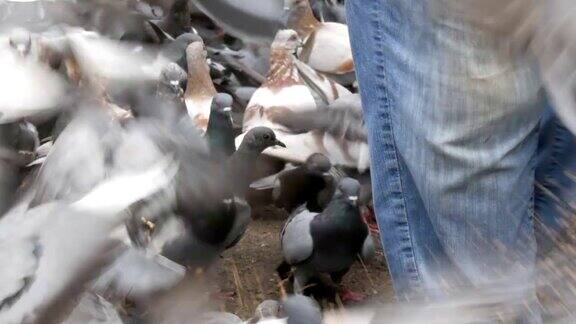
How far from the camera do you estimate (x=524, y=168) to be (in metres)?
2.07

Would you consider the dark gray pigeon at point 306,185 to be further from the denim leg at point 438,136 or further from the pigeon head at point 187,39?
the denim leg at point 438,136

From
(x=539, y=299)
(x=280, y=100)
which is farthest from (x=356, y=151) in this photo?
(x=539, y=299)

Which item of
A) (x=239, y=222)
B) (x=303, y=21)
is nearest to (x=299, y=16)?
(x=303, y=21)

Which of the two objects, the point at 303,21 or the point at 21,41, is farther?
the point at 303,21

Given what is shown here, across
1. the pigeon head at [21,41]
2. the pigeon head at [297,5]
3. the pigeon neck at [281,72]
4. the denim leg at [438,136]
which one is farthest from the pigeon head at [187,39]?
the denim leg at [438,136]

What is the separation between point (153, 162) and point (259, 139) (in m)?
1.86

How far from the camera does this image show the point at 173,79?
408cm

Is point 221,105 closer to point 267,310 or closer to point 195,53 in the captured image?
point 195,53

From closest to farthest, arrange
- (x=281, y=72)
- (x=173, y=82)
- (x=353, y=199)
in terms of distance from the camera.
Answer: (x=353, y=199)
(x=173, y=82)
(x=281, y=72)

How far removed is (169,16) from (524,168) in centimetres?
360

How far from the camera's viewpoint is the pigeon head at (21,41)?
2656 millimetres

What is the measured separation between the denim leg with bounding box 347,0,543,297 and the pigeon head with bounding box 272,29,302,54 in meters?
2.64

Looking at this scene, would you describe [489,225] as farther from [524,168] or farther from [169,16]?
[169,16]

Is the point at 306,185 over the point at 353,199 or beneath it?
beneath
